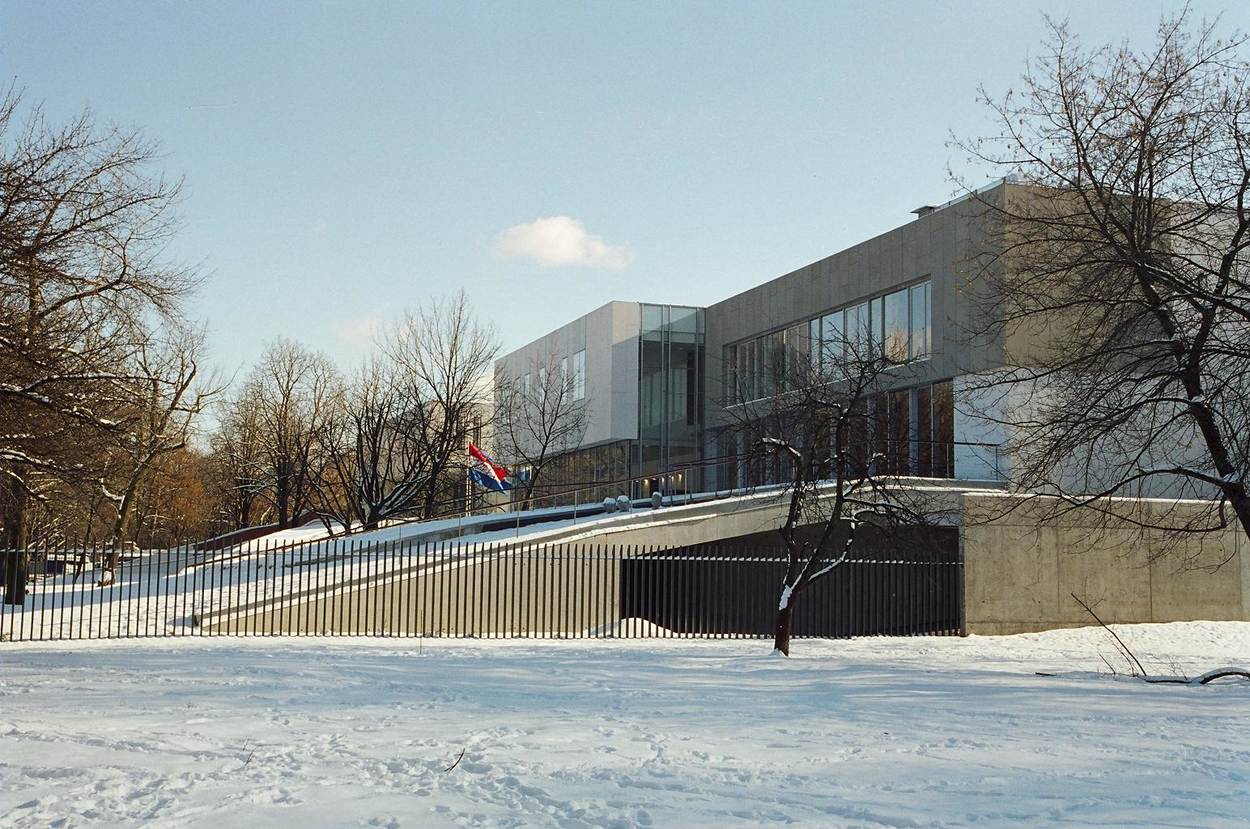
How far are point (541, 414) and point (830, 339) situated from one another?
13.9 metres

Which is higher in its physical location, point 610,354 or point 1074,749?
point 610,354

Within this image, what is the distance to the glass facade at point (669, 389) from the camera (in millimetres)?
45219

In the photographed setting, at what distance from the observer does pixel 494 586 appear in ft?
77.6

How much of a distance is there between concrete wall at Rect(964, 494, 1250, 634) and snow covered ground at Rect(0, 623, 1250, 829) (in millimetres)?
10941

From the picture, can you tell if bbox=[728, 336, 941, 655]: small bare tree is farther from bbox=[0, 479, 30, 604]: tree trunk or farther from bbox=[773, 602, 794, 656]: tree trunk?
bbox=[0, 479, 30, 604]: tree trunk

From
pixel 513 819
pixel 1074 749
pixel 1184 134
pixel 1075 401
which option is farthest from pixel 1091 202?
pixel 513 819

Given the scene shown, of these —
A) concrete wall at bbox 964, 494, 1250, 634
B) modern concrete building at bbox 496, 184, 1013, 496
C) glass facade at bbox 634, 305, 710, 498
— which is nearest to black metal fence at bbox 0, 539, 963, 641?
concrete wall at bbox 964, 494, 1250, 634

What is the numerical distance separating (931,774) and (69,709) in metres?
7.50

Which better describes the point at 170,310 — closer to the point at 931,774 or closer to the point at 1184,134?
the point at 931,774

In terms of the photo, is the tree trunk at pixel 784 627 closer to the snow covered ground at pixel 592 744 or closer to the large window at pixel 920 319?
the snow covered ground at pixel 592 744

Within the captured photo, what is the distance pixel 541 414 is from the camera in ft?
147

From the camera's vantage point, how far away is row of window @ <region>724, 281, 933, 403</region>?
32.9 meters

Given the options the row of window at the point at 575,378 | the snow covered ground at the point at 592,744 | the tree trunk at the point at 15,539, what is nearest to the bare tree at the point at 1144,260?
the snow covered ground at the point at 592,744

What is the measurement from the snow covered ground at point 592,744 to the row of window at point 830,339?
50.6ft
